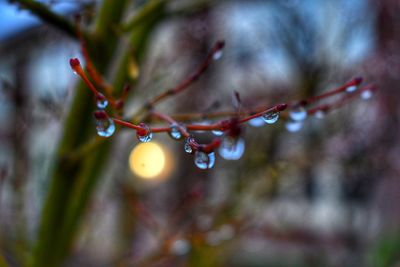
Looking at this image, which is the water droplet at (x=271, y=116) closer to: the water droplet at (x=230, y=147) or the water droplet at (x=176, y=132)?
the water droplet at (x=230, y=147)

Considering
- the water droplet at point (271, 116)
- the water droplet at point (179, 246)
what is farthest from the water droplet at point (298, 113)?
the water droplet at point (179, 246)

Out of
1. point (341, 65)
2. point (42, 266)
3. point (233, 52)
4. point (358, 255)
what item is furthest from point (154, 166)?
point (42, 266)

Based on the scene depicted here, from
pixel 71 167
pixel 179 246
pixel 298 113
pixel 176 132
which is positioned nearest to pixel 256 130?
pixel 179 246

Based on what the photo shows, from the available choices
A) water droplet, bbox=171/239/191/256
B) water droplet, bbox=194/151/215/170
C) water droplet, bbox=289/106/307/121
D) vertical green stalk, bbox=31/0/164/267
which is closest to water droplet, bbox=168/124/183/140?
water droplet, bbox=194/151/215/170

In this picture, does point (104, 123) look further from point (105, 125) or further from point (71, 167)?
point (71, 167)

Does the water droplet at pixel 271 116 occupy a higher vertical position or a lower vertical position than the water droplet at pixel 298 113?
lower

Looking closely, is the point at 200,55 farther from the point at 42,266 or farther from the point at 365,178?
the point at 42,266
